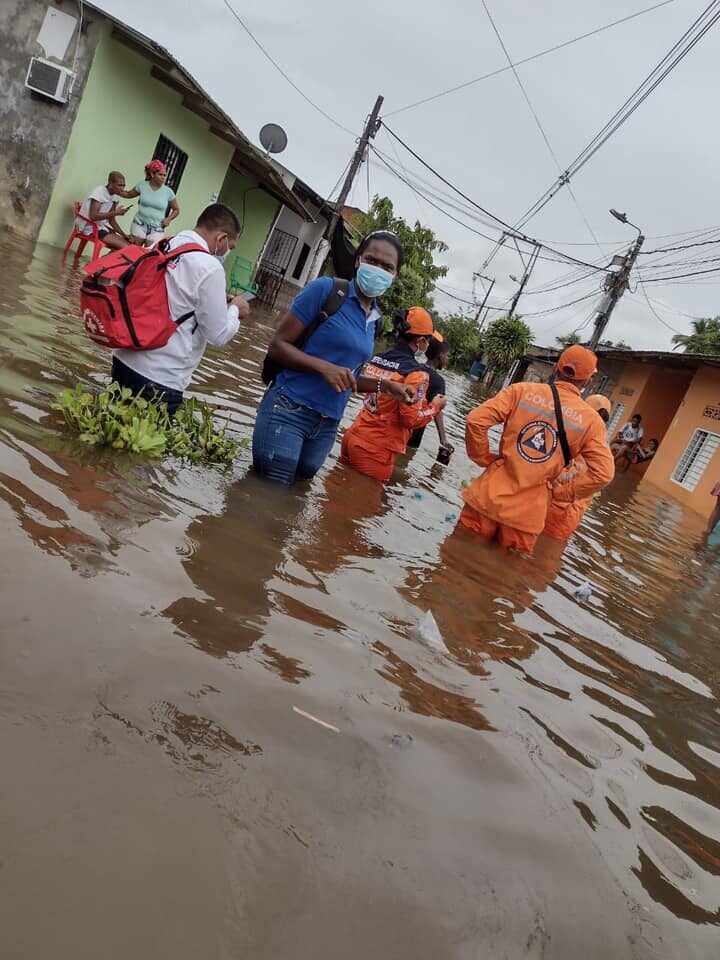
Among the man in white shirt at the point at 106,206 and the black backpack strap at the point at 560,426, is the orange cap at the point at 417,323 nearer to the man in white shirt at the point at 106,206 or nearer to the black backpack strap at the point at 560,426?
the black backpack strap at the point at 560,426

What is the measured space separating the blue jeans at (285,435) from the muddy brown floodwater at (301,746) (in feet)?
0.54

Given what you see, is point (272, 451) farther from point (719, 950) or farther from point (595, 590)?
point (719, 950)

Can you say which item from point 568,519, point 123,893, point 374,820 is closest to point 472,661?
point 374,820

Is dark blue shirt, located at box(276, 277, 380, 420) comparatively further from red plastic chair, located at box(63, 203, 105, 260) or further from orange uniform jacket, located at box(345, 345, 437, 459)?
red plastic chair, located at box(63, 203, 105, 260)

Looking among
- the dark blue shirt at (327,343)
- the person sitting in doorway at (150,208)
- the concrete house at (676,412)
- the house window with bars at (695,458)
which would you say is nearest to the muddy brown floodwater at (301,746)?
the dark blue shirt at (327,343)

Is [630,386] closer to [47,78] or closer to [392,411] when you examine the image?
[47,78]

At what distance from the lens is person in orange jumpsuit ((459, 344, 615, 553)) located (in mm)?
4680

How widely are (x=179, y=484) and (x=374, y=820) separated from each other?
8.00 ft

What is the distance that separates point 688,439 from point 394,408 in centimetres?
1559

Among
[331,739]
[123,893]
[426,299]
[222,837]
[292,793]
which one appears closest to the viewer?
[123,893]

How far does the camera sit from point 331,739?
2123mm

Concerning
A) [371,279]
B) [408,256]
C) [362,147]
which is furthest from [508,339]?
[371,279]

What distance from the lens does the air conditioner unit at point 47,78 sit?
36.0ft

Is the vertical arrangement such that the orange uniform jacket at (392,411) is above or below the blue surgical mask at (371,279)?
below
